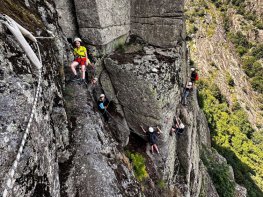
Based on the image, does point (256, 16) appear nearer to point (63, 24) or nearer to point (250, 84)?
point (250, 84)

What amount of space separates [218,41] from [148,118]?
57763mm

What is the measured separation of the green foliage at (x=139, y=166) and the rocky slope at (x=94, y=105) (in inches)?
13.1

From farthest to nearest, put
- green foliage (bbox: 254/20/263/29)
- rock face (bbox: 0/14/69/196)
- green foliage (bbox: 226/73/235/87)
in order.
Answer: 1. green foliage (bbox: 254/20/263/29)
2. green foliage (bbox: 226/73/235/87)
3. rock face (bbox: 0/14/69/196)

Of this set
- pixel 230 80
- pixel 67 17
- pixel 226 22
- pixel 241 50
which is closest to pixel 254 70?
pixel 241 50

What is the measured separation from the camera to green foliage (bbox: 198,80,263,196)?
125ft

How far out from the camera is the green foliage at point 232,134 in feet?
125

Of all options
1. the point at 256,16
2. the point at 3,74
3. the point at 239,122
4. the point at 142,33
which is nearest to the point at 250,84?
the point at 239,122

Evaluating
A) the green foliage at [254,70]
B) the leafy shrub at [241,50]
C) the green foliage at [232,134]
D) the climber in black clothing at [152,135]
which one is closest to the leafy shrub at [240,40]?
the leafy shrub at [241,50]

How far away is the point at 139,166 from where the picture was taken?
32.2 ft

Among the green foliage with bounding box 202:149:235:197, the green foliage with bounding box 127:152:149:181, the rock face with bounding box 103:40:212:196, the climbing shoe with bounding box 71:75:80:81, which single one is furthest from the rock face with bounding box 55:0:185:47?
the green foliage with bounding box 202:149:235:197

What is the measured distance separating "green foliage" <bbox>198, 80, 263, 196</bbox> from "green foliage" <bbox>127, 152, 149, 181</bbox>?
98.8 feet

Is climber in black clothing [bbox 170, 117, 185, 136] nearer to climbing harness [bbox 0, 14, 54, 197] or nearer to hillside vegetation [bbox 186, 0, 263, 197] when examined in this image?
climbing harness [bbox 0, 14, 54, 197]

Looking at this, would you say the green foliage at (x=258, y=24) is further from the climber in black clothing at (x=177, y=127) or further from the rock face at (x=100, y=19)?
the rock face at (x=100, y=19)

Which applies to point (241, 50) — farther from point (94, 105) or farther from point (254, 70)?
point (94, 105)
